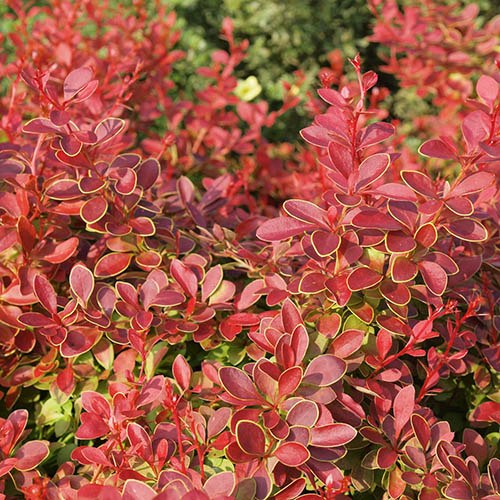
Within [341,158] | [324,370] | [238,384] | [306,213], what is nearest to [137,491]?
[238,384]

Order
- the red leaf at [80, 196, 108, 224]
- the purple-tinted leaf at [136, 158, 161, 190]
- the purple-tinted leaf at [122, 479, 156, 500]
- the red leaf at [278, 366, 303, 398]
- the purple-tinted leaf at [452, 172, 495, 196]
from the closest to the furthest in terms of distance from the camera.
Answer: the purple-tinted leaf at [122, 479, 156, 500], the red leaf at [278, 366, 303, 398], the purple-tinted leaf at [452, 172, 495, 196], the red leaf at [80, 196, 108, 224], the purple-tinted leaf at [136, 158, 161, 190]

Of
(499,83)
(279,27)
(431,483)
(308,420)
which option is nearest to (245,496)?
(308,420)

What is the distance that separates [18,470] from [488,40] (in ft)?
9.70

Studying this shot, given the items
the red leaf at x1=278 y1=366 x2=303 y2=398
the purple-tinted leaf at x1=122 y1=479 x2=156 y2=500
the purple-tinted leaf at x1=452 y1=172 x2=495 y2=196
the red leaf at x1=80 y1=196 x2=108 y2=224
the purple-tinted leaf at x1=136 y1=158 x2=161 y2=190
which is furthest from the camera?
the purple-tinted leaf at x1=136 y1=158 x2=161 y2=190

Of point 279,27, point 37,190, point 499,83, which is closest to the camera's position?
point 499,83

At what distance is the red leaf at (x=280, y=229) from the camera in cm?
128

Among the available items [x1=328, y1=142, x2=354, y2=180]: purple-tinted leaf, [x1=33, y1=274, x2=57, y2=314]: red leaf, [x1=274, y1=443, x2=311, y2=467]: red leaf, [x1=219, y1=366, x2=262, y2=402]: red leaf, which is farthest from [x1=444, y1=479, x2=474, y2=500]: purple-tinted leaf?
[x1=33, y1=274, x2=57, y2=314]: red leaf

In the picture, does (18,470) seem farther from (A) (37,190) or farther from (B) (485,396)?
(B) (485,396)

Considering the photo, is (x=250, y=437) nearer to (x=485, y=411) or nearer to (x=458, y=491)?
(x=458, y=491)

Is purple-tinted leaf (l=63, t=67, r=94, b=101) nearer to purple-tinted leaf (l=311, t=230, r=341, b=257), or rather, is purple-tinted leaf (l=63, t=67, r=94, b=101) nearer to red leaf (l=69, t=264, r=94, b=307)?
red leaf (l=69, t=264, r=94, b=307)

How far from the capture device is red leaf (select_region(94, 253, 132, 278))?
4.68 feet

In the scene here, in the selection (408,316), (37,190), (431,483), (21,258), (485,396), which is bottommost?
(485,396)

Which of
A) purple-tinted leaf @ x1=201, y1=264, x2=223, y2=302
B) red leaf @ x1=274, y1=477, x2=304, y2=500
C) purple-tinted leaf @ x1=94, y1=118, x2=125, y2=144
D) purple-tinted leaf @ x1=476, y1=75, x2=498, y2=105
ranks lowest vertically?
red leaf @ x1=274, y1=477, x2=304, y2=500

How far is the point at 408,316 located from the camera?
1347 millimetres
